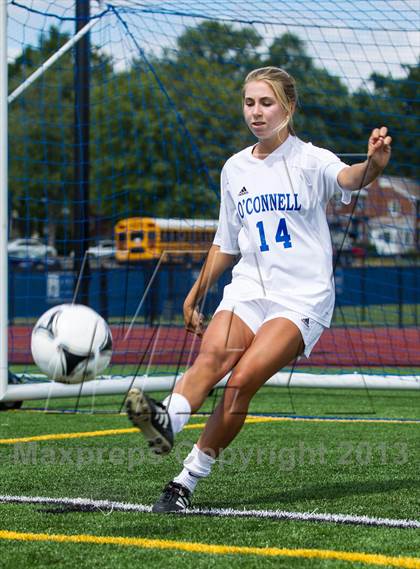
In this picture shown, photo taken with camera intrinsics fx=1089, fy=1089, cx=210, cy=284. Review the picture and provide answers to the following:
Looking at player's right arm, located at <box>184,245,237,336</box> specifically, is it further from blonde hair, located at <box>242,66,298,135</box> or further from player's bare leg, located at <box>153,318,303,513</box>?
blonde hair, located at <box>242,66,298,135</box>

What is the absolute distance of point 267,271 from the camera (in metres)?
4.76

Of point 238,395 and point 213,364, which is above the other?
point 213,364

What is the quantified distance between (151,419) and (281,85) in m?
1.64

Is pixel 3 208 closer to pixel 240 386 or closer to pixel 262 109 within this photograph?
pixel 262 109

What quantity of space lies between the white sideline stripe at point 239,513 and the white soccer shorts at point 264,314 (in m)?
0.72

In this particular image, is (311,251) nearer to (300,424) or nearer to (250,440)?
(250,440)

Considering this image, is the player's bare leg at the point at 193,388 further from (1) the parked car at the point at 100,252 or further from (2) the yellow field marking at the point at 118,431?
(1) the parked car at the point at 100,252

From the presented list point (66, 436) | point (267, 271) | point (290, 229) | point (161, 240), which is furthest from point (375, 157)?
point (161, 240)

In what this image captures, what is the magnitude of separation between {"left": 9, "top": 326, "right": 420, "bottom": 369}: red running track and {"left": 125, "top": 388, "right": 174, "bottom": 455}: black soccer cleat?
7189mm

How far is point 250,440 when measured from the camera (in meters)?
6.99

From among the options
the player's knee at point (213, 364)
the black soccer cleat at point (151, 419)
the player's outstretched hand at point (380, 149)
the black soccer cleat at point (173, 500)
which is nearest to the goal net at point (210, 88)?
the player's outstretched hand at point (380, 149)

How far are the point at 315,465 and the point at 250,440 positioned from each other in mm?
1011

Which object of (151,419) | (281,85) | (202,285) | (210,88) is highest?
(210,88)

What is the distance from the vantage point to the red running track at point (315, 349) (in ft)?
42.6
